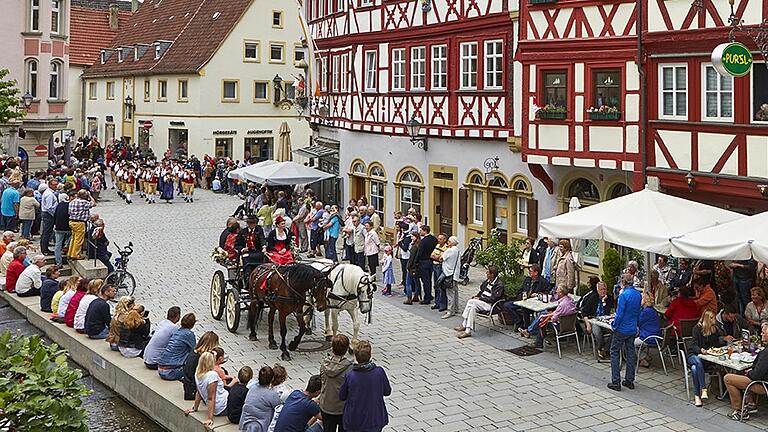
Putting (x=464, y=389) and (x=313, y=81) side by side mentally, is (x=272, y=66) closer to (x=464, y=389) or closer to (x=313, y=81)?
(x=313, y=81)

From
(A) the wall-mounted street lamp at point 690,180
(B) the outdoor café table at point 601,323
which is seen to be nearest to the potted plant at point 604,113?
(A) the wall-mounted street lamp at point 690,180

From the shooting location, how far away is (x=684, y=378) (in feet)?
43.0

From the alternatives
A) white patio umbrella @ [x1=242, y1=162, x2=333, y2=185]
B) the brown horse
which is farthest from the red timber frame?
the brown horse

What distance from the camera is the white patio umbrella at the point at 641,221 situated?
13.3m

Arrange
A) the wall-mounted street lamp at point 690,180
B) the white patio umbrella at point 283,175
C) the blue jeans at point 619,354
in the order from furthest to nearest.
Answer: the white patio umbrella at point 283,175, the wall-mounted street lamp at point 690,180, the blue jeans at point 619,354

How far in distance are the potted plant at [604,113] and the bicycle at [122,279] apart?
10202 millimetres

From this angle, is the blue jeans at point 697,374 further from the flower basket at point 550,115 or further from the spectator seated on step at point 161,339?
the flower basket at point 550,115

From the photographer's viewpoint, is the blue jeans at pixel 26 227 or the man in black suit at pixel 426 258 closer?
the man in black suit at pixel 426 258

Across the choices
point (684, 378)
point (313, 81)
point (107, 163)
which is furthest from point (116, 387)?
point (107, 163)

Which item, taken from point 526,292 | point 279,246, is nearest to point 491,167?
point 526,292

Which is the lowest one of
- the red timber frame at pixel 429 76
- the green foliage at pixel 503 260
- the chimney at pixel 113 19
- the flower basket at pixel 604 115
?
the green foliage at pixel 503 260

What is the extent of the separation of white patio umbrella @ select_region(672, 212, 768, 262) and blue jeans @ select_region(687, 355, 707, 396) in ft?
4.59

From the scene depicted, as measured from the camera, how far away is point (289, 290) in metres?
14.0

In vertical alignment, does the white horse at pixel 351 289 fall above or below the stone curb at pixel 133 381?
above
